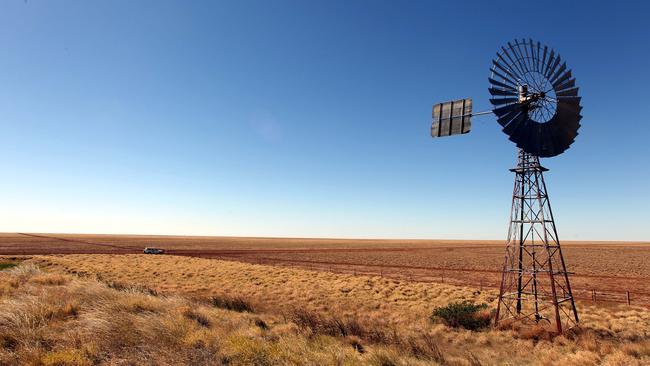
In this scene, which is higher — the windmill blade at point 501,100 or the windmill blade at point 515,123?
the windmill blade at point 501,100

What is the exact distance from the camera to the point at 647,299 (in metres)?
28.1

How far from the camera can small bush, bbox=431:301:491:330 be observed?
774 inches

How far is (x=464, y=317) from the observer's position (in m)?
20.0

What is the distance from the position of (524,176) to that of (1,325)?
70.4 ft

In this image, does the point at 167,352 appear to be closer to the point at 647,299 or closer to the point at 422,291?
the point at 422,291

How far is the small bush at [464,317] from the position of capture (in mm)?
19672

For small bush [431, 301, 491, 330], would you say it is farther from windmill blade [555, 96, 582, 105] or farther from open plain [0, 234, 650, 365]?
windmill blade [555, 96, 582, 105]

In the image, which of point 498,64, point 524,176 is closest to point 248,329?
point 524,176

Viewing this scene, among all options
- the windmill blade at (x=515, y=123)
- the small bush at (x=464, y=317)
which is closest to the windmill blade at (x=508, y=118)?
the windmill blade at (x=515, y=123)

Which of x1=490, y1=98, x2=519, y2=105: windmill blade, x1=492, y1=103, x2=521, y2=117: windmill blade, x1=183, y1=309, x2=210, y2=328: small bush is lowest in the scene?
x1=183, y1=309, x2=210, y2=328: small bush

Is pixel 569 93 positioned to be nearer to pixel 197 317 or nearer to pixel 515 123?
pixel 515 123

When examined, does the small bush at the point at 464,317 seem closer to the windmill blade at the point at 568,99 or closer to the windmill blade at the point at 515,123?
the windmill blade at the point at 515,123

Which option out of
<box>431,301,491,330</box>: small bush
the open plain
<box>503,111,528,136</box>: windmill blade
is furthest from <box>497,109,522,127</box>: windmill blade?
<box>431,301,491,330</box>: small bush

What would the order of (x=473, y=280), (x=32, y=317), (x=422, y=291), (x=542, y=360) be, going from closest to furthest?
(x=32, y=317), (x=542, y=360), (x=422, y=291), (x=473, y=280)
